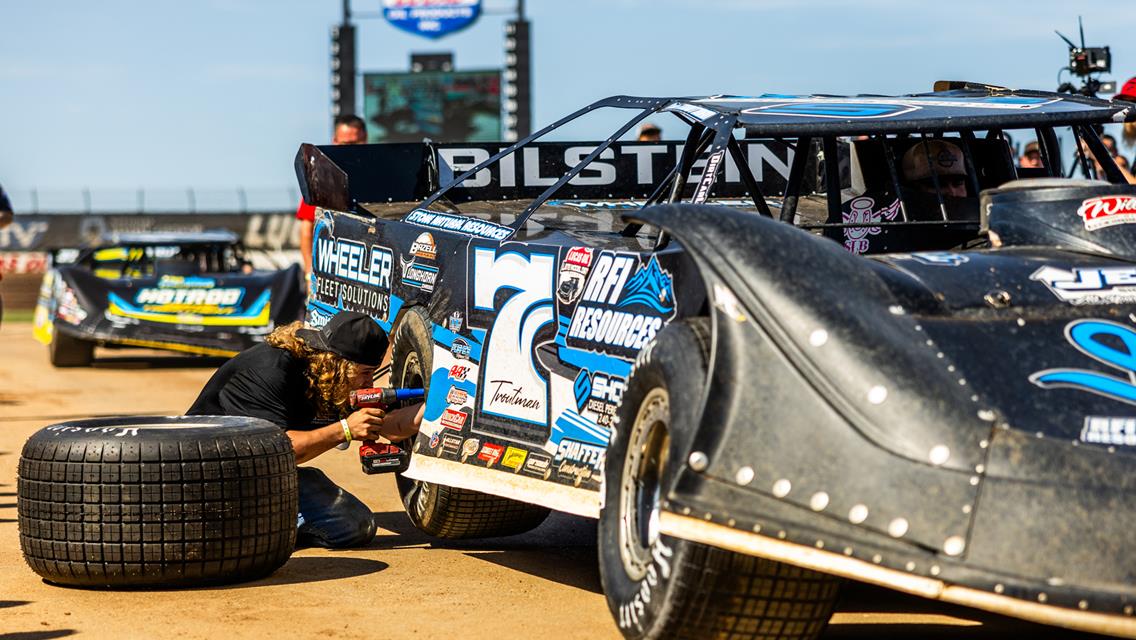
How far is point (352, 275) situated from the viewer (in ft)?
21.6

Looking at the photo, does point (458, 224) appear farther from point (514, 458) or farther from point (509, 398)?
point (514, 458)

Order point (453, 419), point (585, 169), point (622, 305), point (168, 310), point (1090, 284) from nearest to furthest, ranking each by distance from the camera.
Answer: point (1090, 284) → point (622, 305) → point (453, 419) → point (585, 169) → point (168, 310)

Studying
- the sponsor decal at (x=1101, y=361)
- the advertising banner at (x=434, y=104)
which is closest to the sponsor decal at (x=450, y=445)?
the sponsor decal at (x=1101, y=361)

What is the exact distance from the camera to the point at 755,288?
3584 millimetres

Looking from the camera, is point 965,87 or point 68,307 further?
point 68,307

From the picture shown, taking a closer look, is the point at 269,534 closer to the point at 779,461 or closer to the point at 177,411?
the point at 779,461

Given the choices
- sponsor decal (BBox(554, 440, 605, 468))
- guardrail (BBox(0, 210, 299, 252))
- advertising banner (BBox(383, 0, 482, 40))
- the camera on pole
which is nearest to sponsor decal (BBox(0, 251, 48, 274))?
guardrail (BBox(0, 210, 299, 252))

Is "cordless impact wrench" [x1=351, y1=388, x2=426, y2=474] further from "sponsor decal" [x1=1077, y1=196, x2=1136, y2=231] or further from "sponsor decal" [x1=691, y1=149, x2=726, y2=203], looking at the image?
"sponsor decal" [x1=1077, y1=196, x2=1136, y2=231]

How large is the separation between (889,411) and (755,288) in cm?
42

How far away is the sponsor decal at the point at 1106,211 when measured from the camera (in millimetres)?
4309

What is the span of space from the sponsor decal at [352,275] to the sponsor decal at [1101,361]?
310cm

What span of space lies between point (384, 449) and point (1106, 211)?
9.30 feet

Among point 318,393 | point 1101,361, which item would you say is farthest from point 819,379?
point 318,393

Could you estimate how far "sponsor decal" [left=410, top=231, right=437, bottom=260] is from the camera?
5.84 metres
